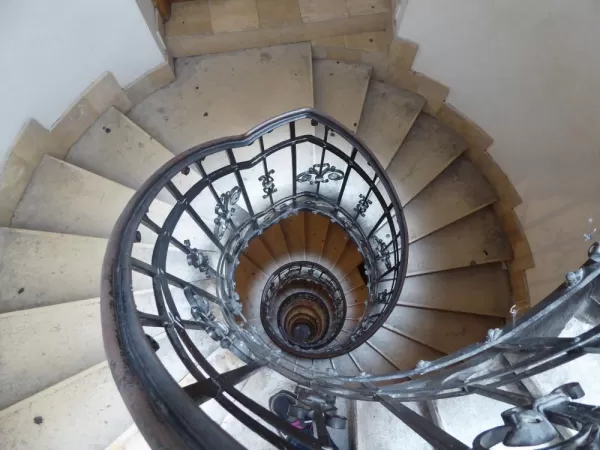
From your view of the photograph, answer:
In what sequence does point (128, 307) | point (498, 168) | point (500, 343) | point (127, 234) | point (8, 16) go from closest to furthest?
1. point (128, 307)
2. point (127, 234)
3. point (500, 343)
4. point (8, 16)
5. point (498, 168)

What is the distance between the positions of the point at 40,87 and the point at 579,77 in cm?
407

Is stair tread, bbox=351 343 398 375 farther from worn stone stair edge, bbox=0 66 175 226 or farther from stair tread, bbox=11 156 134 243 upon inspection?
worn stone stair edge, bbox=0 66 175 226

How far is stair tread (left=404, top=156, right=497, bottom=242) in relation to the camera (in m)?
4.63

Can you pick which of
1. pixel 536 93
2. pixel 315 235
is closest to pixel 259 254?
pixel 315 235

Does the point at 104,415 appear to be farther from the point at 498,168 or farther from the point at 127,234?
the point at 498,168

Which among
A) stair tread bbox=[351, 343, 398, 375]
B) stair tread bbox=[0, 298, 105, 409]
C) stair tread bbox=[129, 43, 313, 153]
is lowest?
stair tread bbox=[351, 343, 398, 375]

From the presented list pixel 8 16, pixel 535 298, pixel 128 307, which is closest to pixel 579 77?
pixel 535 298

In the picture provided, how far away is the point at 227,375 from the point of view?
2.03 meters

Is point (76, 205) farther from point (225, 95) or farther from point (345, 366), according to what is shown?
point (345, 366)

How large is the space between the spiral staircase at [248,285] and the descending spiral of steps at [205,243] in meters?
0.02

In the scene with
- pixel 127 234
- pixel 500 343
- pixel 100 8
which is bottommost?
pixel 500 343

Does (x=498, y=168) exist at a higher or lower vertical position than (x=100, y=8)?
lower

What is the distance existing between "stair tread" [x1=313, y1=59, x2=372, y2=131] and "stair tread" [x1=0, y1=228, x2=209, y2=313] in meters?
2.44

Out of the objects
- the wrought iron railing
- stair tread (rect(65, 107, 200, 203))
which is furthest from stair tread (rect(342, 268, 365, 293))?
stair tread (rect(65, 107, 200, 203))
